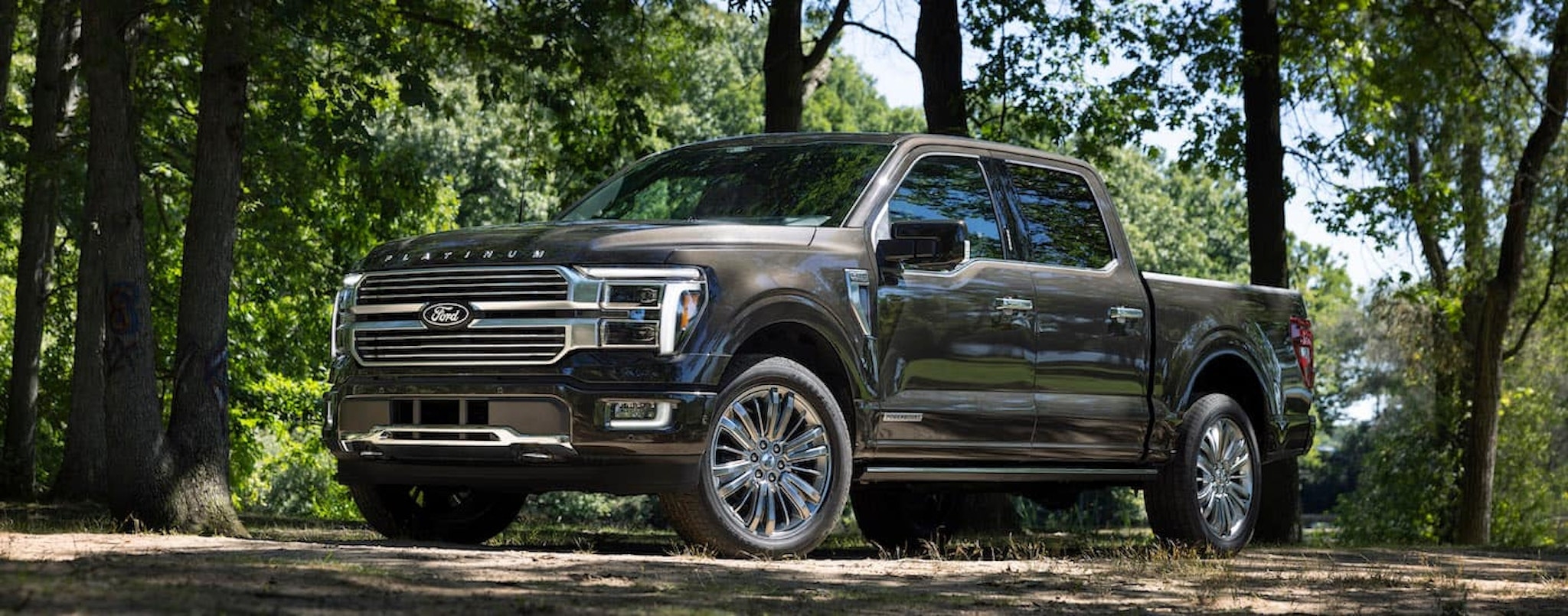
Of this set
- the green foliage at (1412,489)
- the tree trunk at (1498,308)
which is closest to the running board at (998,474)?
the tree trunk at (1498,308)

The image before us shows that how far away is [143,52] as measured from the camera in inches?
781

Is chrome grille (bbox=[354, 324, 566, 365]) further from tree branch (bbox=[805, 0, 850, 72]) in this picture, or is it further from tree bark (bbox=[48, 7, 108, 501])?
tree branch (bbox=[805, 0, 850, 72])

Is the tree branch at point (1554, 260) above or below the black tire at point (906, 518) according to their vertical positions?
above

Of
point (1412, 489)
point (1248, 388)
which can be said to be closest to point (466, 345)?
point (1248, 388)

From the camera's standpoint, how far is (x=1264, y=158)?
17.2 m

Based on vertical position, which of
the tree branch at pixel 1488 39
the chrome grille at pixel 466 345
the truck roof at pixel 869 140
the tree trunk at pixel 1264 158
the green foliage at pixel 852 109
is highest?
the green foliage at pixel 852 109

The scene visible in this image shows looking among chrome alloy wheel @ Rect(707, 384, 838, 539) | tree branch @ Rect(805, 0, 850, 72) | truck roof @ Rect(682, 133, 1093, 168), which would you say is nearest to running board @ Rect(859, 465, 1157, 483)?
chrome alloy wheel @ Rect(707, 384, 838, 539)

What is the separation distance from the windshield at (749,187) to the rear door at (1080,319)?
117 cm

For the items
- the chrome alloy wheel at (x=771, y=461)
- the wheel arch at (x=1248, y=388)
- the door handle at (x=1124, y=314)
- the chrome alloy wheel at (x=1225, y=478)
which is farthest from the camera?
the wheel arch at (x=1248, y=388)

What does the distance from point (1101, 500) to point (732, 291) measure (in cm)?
4767

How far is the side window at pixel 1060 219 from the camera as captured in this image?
9.98m

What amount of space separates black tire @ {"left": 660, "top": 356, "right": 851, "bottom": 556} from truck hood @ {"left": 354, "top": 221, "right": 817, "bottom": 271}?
55 cm

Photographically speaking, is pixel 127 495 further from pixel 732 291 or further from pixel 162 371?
pixel 162 371

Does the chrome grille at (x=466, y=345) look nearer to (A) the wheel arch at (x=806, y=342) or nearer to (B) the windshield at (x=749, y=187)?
(A) the wheel arch at (x=806, y=342)
